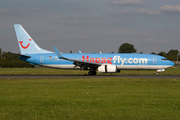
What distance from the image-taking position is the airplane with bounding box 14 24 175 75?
34.3 metres

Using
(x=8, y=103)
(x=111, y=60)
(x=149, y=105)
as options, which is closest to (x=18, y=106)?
(x=8, y=103)

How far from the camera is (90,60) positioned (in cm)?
3628

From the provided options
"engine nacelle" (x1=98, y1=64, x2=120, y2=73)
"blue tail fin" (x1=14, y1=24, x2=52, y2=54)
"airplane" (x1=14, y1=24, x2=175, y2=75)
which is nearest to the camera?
"engine nacelle" (x1=98, y1=64, x2=120, y2=73)

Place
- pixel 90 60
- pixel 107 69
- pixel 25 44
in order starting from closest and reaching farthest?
pixel 107 69
pixel 90 60
pixel 25 44

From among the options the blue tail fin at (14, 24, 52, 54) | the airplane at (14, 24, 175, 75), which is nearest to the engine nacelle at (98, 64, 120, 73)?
the airplane at (14, 24, 175, 75)

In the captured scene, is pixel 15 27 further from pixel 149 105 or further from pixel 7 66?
pixel 7 66

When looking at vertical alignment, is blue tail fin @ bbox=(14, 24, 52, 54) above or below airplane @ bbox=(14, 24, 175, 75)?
above

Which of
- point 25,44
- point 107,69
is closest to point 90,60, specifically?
point 107,69

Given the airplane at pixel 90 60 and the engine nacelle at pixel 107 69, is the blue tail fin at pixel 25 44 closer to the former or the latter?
the airplane at pixel 90 60

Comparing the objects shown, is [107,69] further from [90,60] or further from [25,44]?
[25,44]

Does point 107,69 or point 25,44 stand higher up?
point 25,44

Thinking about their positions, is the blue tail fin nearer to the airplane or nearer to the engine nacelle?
the airplane

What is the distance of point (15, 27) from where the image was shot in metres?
38.8

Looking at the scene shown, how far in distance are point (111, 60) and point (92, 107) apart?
2546 cm
